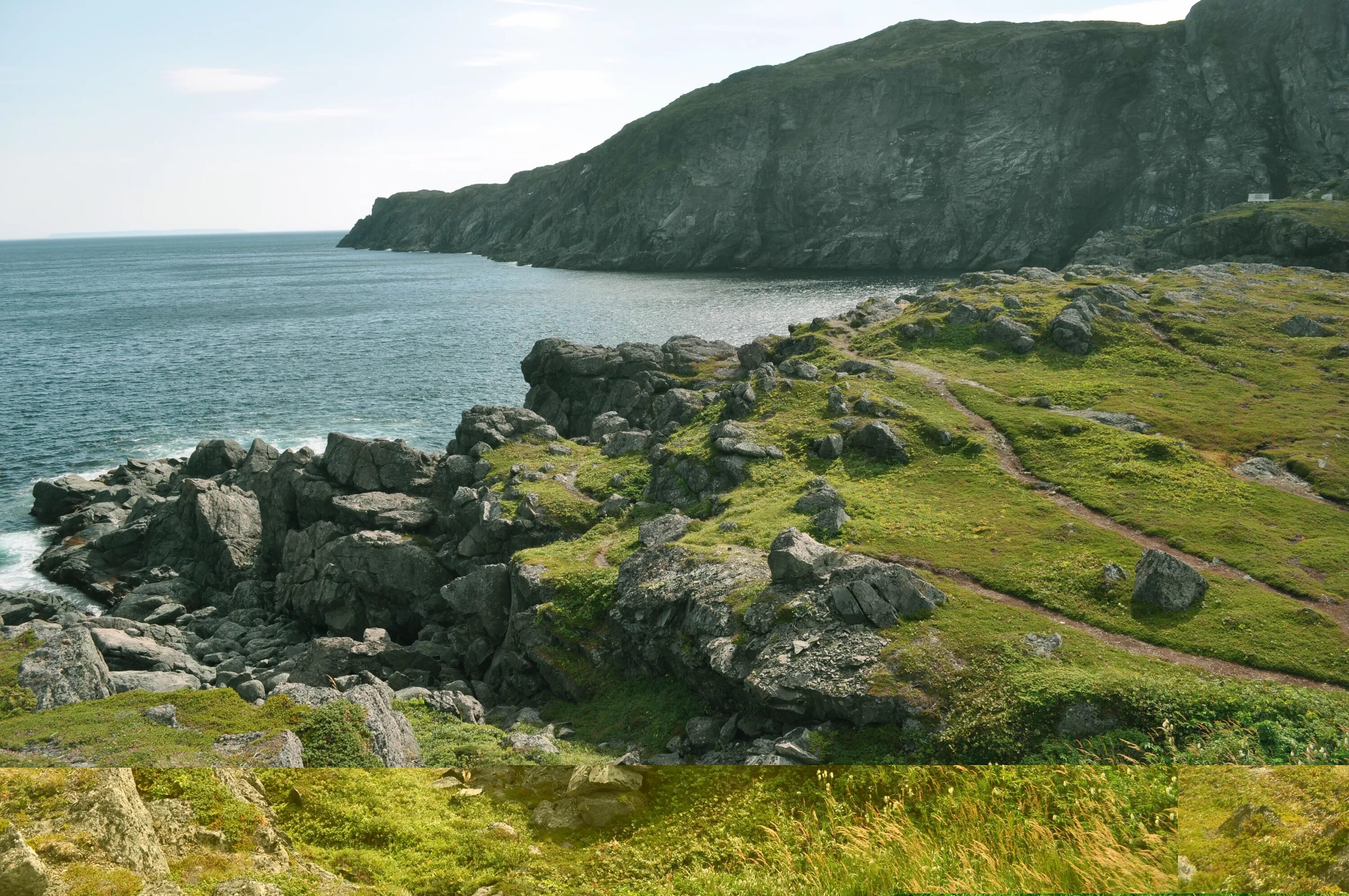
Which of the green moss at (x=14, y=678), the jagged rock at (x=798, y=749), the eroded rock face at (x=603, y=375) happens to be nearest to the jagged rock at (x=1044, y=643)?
the jagged rock at (x=798, y=749)

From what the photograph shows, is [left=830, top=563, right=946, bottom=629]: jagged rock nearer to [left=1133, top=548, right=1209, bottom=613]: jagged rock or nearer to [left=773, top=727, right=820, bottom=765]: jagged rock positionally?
[left=773, top=727, right=820, bottom=765]: jagged rock

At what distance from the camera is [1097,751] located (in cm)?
1622

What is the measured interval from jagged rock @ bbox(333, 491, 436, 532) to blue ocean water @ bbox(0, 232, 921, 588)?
777 inches

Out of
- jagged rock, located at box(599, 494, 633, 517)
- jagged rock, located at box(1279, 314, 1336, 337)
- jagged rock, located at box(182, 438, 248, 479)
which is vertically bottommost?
jagged rock, located at box(182, 438, 248, 479)

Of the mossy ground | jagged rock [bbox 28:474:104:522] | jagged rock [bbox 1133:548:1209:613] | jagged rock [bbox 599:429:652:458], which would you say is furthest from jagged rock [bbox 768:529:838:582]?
jagged rock [bbox 28:474:104:522]

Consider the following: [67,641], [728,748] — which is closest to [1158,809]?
[728,748]

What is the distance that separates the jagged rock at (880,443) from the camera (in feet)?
125

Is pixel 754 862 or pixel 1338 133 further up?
pixel 1338 133

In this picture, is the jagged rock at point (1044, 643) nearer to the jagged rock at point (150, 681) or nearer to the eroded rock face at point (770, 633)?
the eroded rock face at point (770, 633)

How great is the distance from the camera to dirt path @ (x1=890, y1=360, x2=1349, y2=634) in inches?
955

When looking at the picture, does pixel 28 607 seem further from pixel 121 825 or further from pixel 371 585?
pixel 121 825

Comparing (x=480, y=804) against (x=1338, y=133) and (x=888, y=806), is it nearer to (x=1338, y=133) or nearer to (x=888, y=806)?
(x=888, y=806)

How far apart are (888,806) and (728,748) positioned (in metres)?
11.5

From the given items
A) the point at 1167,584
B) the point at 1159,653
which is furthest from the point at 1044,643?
the point at 1167,584
